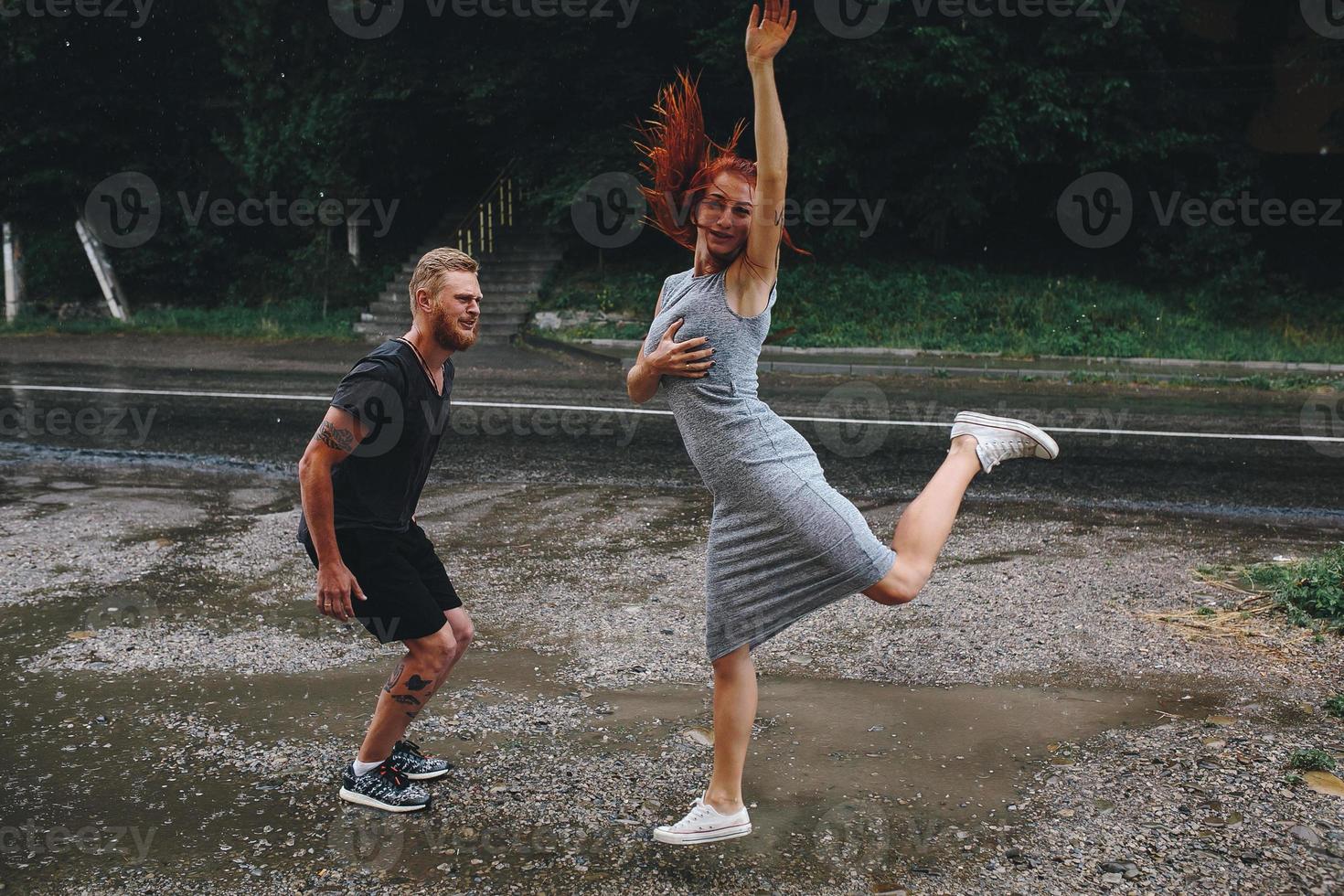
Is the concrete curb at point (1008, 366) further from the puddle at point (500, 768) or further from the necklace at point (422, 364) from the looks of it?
the necklace at point (422, 364)

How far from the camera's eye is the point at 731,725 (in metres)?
3.27

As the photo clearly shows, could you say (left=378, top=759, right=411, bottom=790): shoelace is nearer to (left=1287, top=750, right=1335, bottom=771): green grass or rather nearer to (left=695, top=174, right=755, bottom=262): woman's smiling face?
(left=695, top=174, right=755, bottom=262): woman's smiling face

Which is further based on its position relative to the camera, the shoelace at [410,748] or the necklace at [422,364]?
the shoelace at [410,748]

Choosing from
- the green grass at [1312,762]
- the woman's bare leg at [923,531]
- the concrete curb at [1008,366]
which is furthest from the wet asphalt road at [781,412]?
the woman's bare leg at [923,531]

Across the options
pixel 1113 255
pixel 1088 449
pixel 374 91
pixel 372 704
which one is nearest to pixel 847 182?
pixel 1113 255

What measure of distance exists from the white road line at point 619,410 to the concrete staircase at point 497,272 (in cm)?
531

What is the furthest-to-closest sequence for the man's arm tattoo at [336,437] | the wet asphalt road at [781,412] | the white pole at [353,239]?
the white pole at [353,239] → the wet asphalt road at [781,412] → the man's arm tattoo at [336,437]

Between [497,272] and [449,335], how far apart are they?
1662 centimetres

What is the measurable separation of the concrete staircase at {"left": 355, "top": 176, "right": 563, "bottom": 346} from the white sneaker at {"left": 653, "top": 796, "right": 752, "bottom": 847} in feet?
47.4

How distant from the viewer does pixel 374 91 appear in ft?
61.7

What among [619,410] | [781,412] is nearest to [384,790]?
[619,410]

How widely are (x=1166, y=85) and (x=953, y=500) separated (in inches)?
666

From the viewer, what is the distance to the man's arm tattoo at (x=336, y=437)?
3.16 meters

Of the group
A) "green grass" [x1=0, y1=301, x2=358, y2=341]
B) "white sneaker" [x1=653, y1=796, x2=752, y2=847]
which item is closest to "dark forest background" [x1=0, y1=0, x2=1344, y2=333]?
"green grass" [x1=0, y1=301, x2=358, y2=341]
